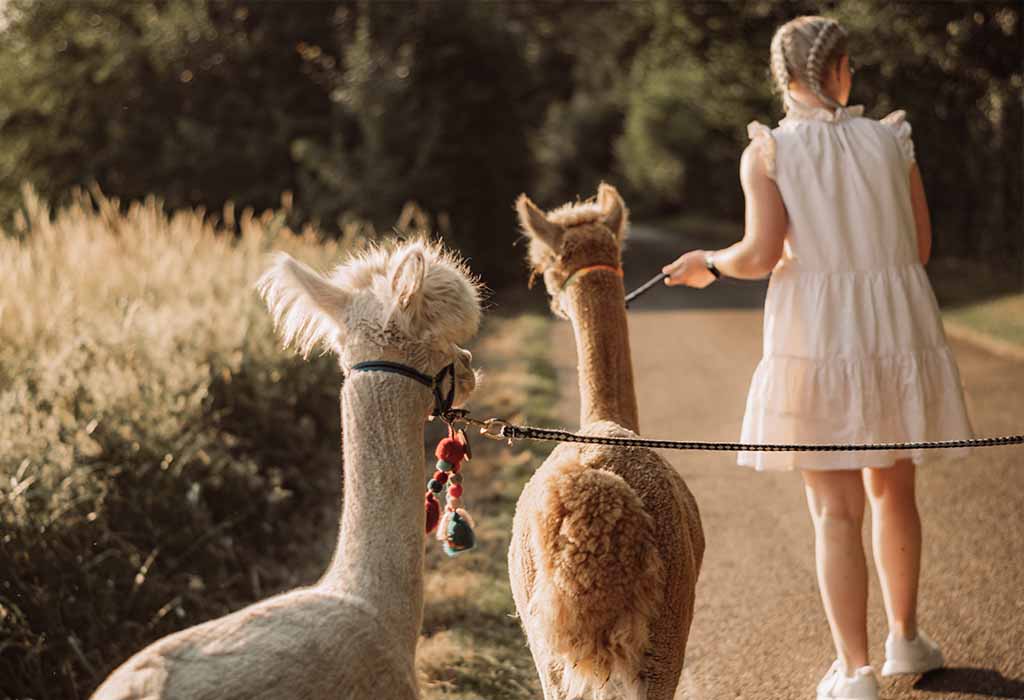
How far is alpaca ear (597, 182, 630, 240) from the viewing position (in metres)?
3.71

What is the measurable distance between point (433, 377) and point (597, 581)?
81 cm

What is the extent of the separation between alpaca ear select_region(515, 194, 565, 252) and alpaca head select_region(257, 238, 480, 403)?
A: 52.1 inches

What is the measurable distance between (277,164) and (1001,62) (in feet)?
35.5

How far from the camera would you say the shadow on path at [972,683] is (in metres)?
4.12

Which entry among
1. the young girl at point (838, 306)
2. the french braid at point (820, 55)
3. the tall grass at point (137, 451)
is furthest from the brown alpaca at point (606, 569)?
the tall grass at point (137, 451)

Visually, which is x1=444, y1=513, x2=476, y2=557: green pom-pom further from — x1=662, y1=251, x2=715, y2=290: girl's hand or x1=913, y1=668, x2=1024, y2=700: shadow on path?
x1=913, y1=668, x2=1024, y2=700: shadow on path

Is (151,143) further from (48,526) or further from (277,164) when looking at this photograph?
(48,526)

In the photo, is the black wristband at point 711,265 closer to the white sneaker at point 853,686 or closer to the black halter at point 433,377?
the white sneaker at point 853,686

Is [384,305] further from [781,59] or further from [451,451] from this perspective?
[781,59]

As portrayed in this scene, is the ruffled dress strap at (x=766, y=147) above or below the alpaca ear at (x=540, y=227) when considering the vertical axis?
above

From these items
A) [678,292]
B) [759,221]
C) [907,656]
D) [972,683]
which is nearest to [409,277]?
[759,221]

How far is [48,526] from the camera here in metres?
4.57

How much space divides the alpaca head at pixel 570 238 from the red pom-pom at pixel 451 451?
117 cm

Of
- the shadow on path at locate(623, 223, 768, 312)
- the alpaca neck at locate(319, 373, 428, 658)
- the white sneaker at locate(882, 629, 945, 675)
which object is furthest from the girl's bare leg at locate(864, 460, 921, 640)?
the shadow on path at locate(623, 223, 768, 312)
